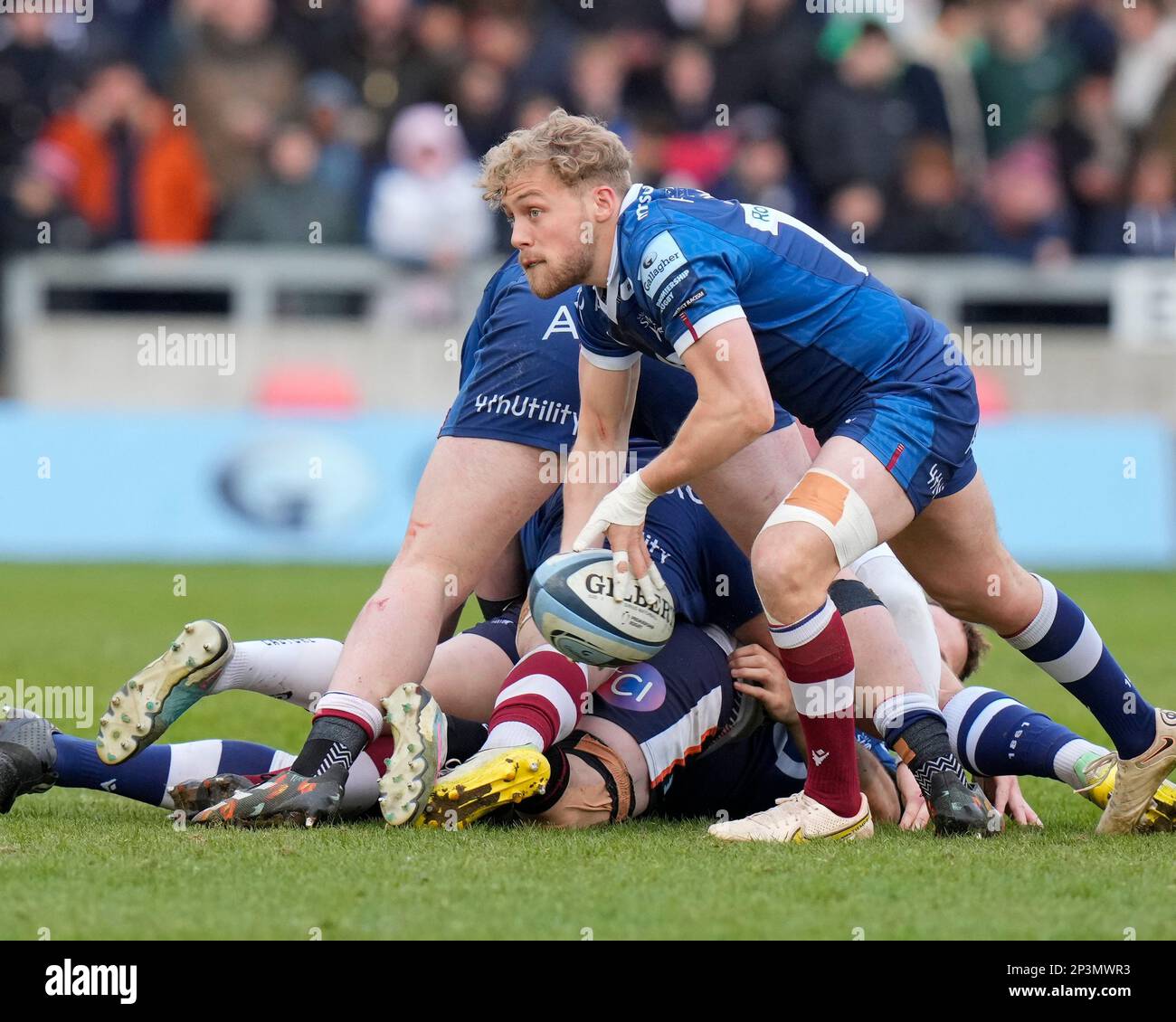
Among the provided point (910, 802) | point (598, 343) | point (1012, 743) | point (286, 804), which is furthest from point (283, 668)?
point (1012, 743)

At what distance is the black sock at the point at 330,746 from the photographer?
4.84 m

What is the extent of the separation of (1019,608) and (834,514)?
2.83 ft

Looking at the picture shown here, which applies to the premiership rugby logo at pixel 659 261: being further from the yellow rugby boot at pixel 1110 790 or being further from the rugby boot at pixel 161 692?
the yellow rugby boot at pixel 1110 790

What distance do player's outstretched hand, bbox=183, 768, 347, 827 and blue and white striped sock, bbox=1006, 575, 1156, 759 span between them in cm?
197

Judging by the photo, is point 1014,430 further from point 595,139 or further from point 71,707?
point 595,139

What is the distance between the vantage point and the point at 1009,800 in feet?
17.8

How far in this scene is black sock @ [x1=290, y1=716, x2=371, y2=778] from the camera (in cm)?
484

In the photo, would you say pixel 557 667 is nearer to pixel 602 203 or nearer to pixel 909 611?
pixel 909 611

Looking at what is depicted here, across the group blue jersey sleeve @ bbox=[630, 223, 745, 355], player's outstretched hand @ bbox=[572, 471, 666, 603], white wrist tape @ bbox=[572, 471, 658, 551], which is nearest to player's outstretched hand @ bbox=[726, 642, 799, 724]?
player's outstretched hand @ bbox=[572, 471, 666, 603]

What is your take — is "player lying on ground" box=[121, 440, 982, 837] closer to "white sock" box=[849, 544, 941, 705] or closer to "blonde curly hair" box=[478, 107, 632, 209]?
"white sock" box=[849, 544, 941, 705]

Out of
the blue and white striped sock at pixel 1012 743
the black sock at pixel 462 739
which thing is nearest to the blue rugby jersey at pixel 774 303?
the blue and white striped sock at pixel 1012 743

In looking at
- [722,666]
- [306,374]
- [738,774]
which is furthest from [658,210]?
[306,374]

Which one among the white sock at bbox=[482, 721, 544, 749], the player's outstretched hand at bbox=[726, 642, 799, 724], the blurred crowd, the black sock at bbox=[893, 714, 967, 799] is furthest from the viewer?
the blurred crowd

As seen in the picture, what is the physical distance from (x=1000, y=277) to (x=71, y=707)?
9100mm
